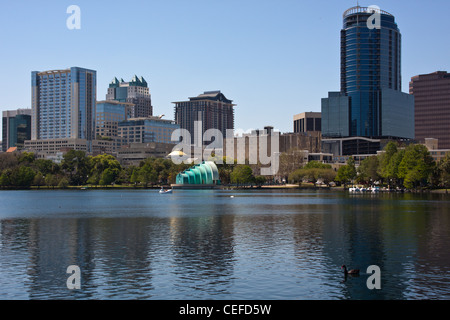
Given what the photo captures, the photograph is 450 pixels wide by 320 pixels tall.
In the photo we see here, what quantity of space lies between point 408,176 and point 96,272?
138 meters

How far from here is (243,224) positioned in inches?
2864

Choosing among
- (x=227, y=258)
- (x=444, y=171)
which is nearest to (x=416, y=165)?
(x=444, y=171)

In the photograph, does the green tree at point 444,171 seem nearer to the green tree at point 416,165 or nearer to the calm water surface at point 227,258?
the green tree at point 416,165

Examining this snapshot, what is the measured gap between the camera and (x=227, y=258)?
4531 cm

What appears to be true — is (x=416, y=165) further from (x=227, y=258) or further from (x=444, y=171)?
(x=227, y=258)

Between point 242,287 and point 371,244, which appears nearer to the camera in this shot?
point 242,287

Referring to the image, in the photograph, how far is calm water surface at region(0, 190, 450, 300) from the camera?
3444cm

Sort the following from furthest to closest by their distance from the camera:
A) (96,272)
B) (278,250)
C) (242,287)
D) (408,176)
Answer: (408,176) → (278,250) → (96,272) → (242,287)

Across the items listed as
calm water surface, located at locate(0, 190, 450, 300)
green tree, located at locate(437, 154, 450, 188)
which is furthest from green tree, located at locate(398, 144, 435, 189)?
calm water surface, located at locate(0, 190, 450, 300)

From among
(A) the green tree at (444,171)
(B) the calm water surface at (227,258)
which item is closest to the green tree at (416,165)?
(A) the green tree at (444,171)

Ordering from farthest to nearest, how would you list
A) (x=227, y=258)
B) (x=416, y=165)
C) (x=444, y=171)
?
(x=416, y=165)
(x=444, y=171)
(x=227, y=258)

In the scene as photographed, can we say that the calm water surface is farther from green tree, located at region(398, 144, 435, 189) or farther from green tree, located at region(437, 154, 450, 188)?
green tree, located at region(398, 144, 435, 189)
